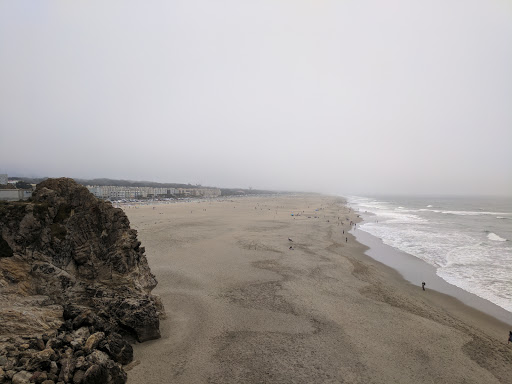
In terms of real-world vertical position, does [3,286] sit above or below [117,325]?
above

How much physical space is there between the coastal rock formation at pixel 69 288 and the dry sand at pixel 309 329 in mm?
1190

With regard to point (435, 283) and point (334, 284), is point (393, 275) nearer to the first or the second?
point (435, 283)

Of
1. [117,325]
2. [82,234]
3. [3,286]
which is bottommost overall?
[117,325]

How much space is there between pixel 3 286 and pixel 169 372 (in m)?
5.39

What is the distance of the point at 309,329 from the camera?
10.5 metres

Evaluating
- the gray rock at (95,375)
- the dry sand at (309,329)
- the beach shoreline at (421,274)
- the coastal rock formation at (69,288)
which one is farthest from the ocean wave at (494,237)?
the gray rock at (95,375)

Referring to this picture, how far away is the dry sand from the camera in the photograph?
817cm

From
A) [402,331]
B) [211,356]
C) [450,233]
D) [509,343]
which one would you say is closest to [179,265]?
[211,356]

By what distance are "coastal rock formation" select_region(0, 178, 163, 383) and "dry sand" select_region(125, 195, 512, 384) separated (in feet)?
3.90

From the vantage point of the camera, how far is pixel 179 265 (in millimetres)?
17922

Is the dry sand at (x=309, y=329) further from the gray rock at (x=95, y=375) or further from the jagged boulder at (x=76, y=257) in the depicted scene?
the jagged boulder at (x=76, y=257)

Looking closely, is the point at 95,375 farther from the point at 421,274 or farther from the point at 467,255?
the point at 467,255

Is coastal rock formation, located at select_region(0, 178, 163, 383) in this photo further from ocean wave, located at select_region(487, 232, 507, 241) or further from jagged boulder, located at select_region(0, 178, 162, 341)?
ocean wave, located at select_region(487, 232, 507, 241)

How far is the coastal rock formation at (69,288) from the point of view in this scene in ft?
21.6
